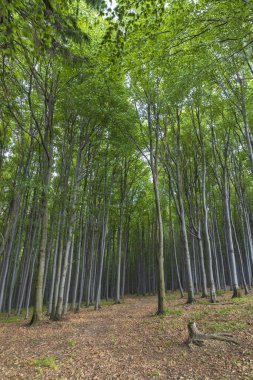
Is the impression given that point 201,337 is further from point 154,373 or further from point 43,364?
point 43,364

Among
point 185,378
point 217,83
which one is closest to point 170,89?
point 217,83

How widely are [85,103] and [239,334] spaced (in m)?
10.3

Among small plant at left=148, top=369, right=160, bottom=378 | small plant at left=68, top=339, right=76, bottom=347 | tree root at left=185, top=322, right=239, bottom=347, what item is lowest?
small plant at left=68, top=339, right=76, bottom=347

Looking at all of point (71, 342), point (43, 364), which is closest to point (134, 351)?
point (71, 342)

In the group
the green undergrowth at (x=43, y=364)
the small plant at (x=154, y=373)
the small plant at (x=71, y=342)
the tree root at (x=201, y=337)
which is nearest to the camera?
the small plant at (x=154, y=373)

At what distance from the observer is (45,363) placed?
→ 5.21 m

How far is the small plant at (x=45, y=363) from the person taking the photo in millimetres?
5086

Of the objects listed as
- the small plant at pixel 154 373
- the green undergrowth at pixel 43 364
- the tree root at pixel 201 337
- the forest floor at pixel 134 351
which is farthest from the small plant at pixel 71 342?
the tree root at pixel 201 337

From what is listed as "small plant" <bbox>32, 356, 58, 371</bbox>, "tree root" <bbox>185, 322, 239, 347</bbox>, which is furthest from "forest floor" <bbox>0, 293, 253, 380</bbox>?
"tree root" <bbox>185, 322, 239, 347</bbox>

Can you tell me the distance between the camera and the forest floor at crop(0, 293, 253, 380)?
15.0ft

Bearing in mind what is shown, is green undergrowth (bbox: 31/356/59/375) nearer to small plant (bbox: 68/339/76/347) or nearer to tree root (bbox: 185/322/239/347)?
small plant (bbox: 68/339/76/347)

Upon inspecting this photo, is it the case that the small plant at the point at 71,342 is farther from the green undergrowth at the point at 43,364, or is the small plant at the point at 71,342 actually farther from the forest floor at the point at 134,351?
the green undergrowth at the point at 43,364

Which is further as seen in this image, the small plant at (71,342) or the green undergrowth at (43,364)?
the small plant at (71,342)

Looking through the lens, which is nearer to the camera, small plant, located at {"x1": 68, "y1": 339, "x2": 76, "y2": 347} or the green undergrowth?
the green undergrowth
